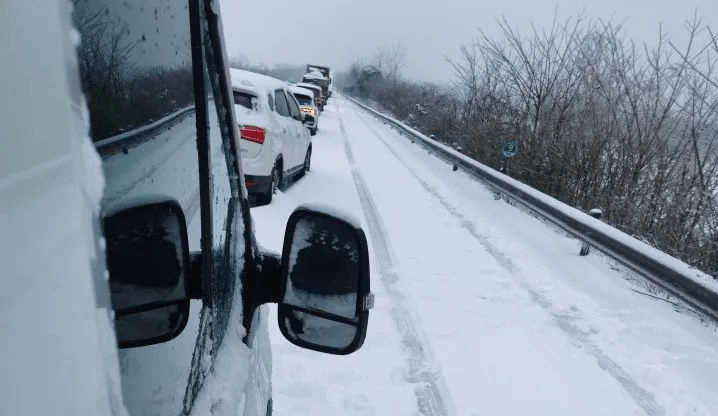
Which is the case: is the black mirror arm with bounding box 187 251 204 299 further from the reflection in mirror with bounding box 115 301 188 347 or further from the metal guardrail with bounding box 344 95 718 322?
the metal guardrail with bounding box 344 95 718 322

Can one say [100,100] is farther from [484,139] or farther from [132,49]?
[484,139]

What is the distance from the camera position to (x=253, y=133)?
756cm

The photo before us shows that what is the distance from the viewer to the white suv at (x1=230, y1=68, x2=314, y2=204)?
7.38 m

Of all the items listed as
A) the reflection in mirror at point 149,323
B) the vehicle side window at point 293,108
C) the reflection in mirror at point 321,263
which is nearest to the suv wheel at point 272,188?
the vehicle side window at point 293,108

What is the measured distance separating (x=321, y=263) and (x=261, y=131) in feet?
21.5

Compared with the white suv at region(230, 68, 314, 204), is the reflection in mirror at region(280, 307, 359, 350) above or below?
above

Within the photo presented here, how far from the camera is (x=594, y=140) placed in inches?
369

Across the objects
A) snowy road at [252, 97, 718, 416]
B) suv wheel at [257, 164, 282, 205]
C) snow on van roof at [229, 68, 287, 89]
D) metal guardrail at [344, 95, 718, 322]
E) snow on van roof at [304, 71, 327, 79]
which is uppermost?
snow on van roof at [229, 68, 287, 89]

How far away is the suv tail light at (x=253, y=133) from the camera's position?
24.4ft

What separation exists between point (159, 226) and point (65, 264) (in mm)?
390

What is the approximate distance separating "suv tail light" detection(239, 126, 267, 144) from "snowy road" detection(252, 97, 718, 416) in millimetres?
1084

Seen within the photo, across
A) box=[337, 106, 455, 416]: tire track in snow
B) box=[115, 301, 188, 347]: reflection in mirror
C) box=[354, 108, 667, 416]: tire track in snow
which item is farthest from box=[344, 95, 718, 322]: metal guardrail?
box=[115, 301, 188, 347]: reflection in mirror

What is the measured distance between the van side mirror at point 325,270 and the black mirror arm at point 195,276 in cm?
22

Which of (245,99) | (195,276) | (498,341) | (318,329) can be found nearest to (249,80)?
(245,99)
